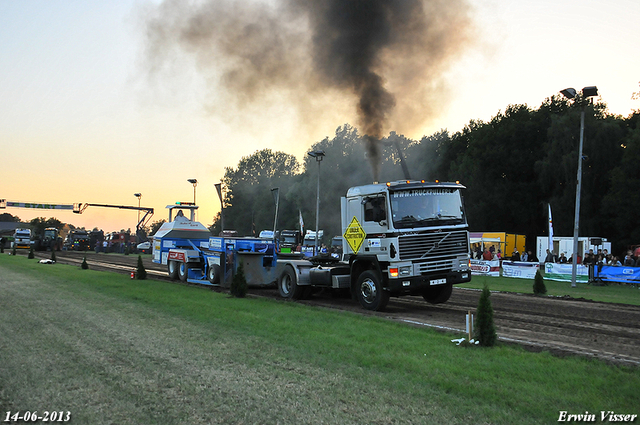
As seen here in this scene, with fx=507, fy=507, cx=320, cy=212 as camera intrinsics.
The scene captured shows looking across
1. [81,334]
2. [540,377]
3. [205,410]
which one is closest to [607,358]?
[540,377]

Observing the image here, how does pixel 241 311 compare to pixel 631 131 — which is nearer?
pixel 241 311

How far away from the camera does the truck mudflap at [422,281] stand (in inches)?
477

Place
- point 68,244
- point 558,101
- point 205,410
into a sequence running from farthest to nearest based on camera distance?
point 68,244, point 558,101, point 205,410

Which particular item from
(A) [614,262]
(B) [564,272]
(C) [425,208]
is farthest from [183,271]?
(A) [614,262]

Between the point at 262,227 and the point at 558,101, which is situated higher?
the point at 558,101

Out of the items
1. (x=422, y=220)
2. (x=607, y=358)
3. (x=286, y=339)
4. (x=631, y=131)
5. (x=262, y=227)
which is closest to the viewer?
(x=607, y=358)

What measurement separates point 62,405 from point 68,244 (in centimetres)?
7152

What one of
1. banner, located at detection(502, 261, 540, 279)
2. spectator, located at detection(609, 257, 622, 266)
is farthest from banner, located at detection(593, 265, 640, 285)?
banner, located at detection(502, 261, 540, 279)

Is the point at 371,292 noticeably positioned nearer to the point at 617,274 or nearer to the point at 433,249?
the point at 433,249

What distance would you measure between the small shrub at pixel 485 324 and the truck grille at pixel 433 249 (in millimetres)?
3698

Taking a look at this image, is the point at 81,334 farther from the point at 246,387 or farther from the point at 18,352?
the point at 246,387

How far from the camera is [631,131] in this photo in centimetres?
4653

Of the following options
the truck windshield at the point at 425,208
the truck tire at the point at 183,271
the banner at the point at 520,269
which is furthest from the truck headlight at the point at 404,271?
the banner at the point at 520,269

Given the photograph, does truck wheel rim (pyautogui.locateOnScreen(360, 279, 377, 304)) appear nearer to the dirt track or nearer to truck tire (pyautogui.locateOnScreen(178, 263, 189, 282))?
the dirt track
